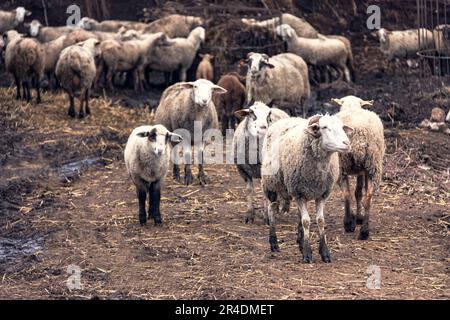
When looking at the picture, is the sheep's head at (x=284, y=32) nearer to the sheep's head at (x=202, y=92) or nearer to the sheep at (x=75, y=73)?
the sheep at (x=75, y=73)

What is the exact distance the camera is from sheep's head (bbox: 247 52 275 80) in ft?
46.6

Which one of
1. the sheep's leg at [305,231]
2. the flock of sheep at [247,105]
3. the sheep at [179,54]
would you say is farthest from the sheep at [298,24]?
the sheep's leg at [305,231]

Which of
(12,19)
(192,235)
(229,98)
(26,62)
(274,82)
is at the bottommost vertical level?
(192,235)

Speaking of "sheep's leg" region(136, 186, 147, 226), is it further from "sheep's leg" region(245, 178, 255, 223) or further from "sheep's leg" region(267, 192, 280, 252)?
"sheep's leg" region(267, 192, 280, 252)

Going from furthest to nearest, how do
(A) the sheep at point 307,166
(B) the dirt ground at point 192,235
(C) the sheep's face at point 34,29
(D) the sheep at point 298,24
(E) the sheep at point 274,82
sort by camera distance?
(D) the sheep at point 298,24 → (C) the sheep's face at point 34,29 → (E) the sheep at point 274,82 → (A) the sheep at point 307,166 → (B) the dirt ground at point 192,235

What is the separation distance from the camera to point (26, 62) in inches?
664

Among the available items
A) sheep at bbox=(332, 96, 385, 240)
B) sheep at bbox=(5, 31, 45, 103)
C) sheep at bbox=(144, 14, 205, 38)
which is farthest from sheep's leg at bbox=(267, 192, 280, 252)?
sheep at bbox=(144, 14, 205, 38)

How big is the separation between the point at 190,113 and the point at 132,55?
277 inches

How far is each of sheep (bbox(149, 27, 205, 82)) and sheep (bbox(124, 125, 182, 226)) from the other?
9.40m

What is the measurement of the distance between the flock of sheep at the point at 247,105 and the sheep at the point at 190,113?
0.05 ft

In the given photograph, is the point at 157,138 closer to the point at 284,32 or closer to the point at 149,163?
the point at 149,163

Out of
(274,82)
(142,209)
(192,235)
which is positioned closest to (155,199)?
(142,209)

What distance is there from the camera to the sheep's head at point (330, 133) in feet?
26.3

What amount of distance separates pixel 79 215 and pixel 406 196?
3970 millimetres
